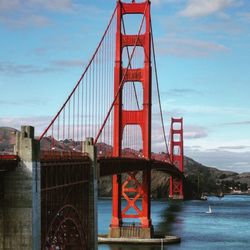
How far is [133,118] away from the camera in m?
56.0

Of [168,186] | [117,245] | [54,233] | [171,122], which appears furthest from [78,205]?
[168,186]

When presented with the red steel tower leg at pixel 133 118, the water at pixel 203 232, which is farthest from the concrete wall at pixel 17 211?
the red steel tower leg at pixel 133 118

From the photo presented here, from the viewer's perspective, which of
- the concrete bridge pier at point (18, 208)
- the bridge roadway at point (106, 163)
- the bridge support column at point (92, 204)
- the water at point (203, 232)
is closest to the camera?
the bridge roadway at point (106, 163)

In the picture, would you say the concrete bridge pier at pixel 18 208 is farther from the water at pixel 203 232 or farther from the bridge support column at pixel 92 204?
the water at pixel 203 232

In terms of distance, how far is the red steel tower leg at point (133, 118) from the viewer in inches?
2085

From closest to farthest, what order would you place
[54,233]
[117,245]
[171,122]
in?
A: [54,233]
[117,245]
[171,122]

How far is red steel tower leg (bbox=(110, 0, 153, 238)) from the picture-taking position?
52969mm

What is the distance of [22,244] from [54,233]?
6.76 metres

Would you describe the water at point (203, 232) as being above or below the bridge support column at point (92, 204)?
below

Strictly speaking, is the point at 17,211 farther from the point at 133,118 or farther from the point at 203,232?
the point at 203,232

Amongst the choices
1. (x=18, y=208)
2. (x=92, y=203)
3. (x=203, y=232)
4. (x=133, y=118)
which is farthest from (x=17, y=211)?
(x=203, y=232)

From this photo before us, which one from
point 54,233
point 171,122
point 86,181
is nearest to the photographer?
point 54,233

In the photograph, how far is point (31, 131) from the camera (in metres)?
23.9

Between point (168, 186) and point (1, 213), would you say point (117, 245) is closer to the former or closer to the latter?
point (1, 213)
